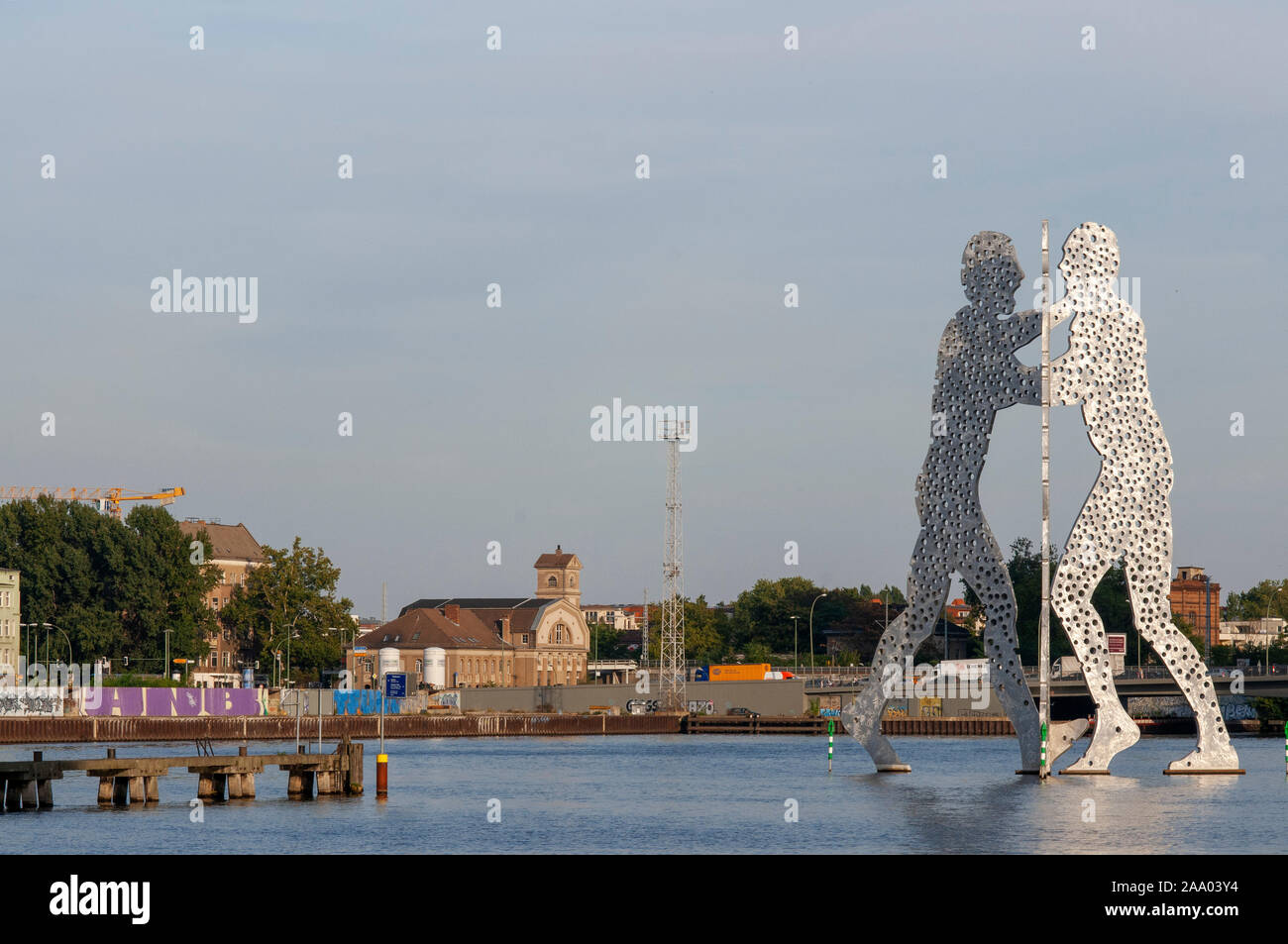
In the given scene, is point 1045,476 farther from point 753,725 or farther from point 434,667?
point 434,667

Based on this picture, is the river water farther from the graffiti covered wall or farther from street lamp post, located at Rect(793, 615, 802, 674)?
street lamp post, located at Rect(793, 615, 802, 674)

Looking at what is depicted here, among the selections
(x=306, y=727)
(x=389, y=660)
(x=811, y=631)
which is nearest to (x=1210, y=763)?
(x=306, y=727)

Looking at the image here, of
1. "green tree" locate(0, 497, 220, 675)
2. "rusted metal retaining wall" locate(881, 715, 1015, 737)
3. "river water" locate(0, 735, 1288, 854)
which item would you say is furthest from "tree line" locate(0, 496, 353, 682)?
"river water" locate(0, 735, 1288, 854)

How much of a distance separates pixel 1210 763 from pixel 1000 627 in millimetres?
6879

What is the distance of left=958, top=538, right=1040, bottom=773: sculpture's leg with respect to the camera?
51094 millimetres

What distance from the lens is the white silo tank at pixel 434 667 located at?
161500 millimetres

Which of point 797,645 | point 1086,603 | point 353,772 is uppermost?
point 1086,603

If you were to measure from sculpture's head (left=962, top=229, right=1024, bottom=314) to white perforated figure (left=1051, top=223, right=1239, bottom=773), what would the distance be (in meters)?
1.86

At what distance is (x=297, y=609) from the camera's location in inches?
5472

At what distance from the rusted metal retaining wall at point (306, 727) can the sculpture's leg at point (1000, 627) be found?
50321 millimetres

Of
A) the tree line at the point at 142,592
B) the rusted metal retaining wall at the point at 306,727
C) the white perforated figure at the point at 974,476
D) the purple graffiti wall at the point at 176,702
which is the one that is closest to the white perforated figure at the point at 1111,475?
the white perforated figure at the point at 974,476

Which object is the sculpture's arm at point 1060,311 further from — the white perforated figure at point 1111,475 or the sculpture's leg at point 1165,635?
the sculpture's leg at point 1165,635
